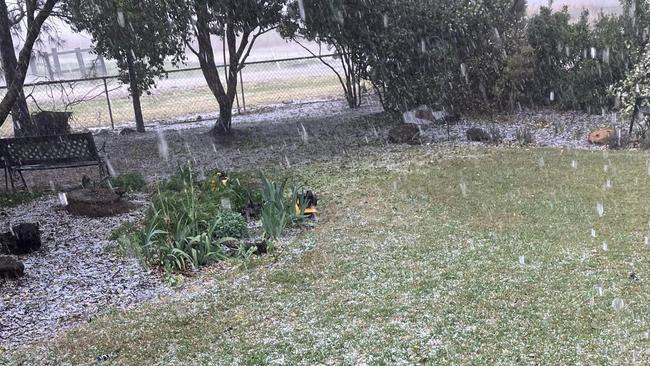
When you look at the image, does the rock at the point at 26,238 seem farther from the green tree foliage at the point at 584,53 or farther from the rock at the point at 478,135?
the green tree foliage at the point at 584,53

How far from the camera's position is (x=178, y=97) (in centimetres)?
1853

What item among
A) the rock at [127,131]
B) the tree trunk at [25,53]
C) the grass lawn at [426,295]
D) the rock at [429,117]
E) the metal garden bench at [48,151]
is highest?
the tree trunk at [25,53]

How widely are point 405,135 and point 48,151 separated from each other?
5518mm

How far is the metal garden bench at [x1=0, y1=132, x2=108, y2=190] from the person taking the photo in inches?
258

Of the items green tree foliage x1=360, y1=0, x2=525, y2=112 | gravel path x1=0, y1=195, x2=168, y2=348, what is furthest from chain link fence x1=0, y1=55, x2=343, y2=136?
gravel path x1=0, y1=195, x2=168, y2=348

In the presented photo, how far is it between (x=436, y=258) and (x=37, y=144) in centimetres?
517

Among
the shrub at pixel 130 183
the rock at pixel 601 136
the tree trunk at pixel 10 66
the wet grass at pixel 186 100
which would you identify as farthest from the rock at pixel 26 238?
the wet grass at pixel 186 100

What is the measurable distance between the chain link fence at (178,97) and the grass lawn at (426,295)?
7.98 m

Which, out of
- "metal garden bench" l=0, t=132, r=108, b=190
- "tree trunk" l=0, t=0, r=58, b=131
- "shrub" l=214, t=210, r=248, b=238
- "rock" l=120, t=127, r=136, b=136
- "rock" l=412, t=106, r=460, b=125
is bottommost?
"shrub" l=214, t=210, r=248, b=238

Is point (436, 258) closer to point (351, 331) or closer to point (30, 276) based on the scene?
point (351, 331)

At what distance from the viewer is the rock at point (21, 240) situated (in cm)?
481

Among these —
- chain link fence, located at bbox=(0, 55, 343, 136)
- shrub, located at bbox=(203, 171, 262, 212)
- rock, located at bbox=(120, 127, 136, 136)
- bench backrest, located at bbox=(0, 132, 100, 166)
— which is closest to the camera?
shrub, located at bbox=(203, 171, 262, 212)

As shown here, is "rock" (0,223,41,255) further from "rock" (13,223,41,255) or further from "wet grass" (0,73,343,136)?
"wet grass" (0,73,343,136)

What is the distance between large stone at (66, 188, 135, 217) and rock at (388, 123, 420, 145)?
16.1 feet
